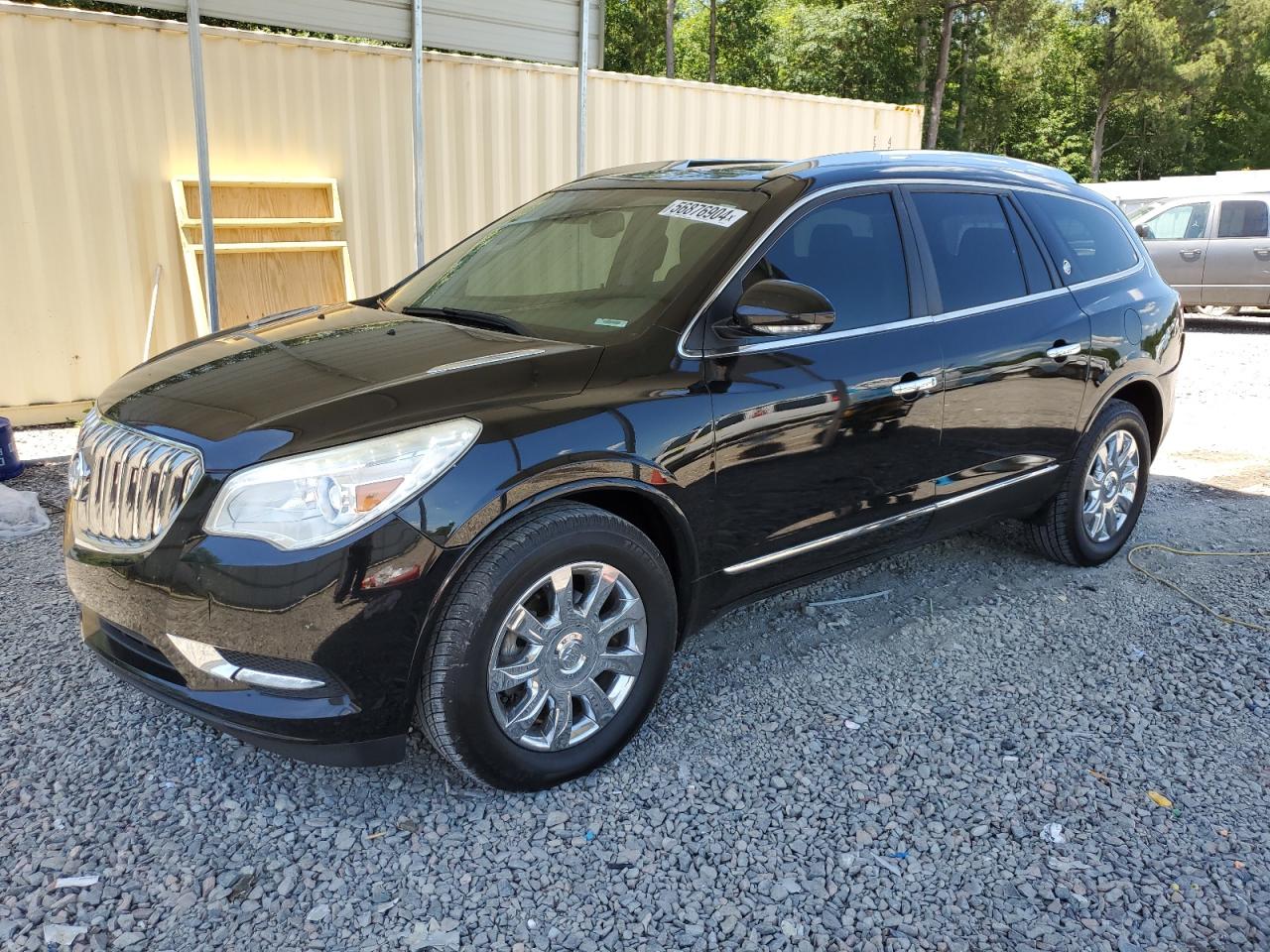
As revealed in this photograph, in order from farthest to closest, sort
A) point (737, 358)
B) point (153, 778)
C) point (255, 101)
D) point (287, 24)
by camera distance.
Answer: point (255, 101) < point (287, 24) < point (737, 358) < point (153, 778)

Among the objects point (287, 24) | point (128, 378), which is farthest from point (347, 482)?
point (287, 24)

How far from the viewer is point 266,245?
25.3 feet

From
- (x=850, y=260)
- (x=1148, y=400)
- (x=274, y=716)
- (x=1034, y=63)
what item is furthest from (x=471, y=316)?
(x=1034, y=63)

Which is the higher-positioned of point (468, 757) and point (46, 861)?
point (468, 757)

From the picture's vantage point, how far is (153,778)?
9.62 ft

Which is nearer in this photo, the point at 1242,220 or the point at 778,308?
the point at 778,308

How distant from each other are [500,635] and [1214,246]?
14485 millimetres

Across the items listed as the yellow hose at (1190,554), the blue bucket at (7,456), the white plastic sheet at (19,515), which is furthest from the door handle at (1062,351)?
the blue bucket at (7,456)

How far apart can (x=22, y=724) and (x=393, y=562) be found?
165 centimetres

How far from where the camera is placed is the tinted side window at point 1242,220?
13672 millimetres

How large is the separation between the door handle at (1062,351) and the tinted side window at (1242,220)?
1173 cm

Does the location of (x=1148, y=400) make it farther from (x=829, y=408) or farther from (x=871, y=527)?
(x=829, y=408)

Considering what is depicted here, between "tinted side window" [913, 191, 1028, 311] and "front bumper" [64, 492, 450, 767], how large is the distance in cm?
234

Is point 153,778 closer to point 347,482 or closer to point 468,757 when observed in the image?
point 468,757
